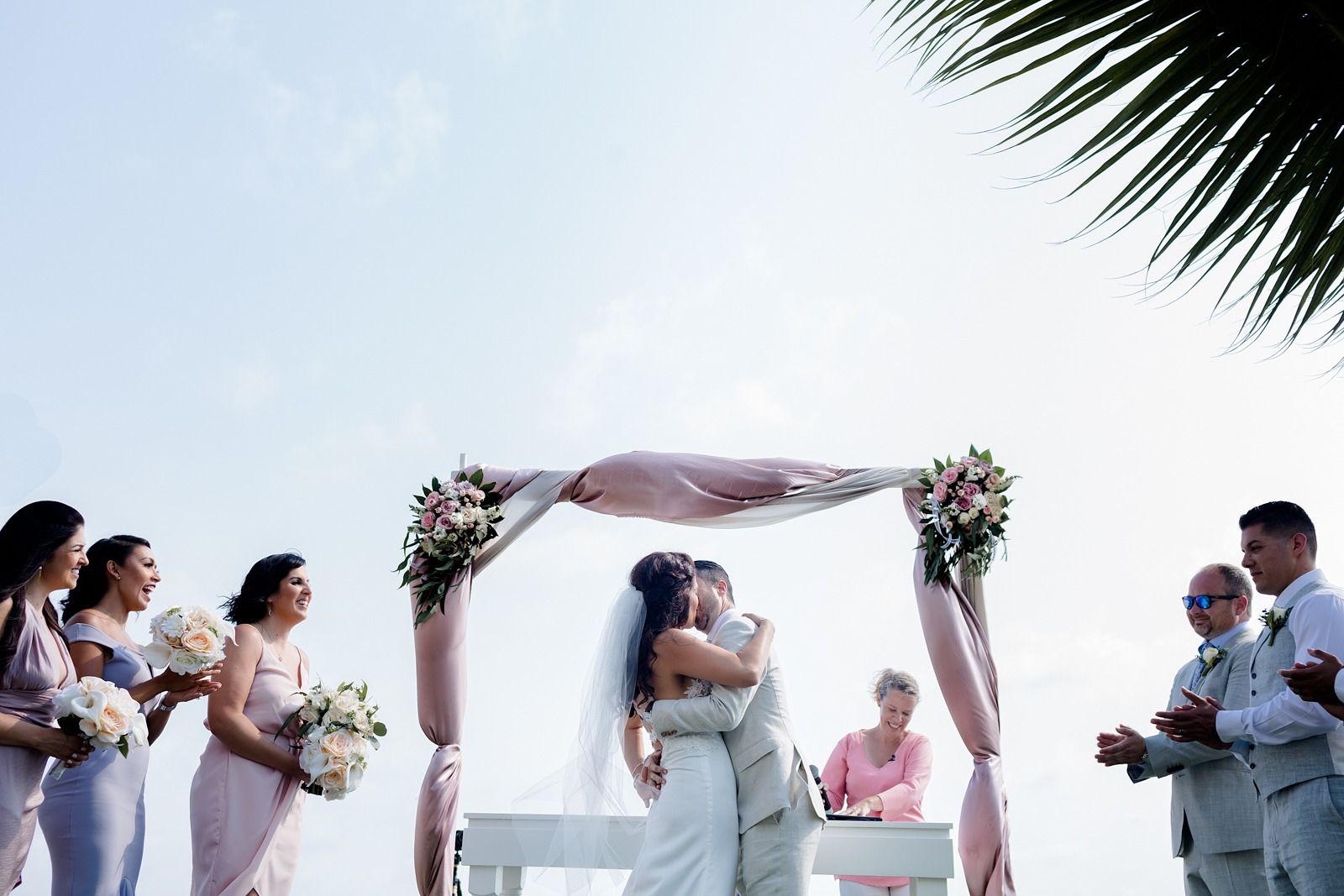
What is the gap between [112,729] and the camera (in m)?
3.54

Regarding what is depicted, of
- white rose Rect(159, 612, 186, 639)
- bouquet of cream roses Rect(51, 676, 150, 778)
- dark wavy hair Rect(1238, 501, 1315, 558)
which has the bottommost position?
bouquet of cream roses Rect(51, 676, 150, 778)

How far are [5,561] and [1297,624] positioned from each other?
4742 millimetres

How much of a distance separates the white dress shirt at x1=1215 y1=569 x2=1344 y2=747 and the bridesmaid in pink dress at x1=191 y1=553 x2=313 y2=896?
367 centimetres

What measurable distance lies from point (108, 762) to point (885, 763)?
4.17 meters

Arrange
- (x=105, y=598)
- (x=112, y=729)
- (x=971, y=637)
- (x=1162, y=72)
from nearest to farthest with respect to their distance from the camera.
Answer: (x=1162, y=72)
(x=112, y=729)
(x=105, y=598)
(x=971, y=637)

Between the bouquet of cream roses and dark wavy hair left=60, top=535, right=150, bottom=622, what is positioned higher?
dark wavy hair left=60, top=535, right=150, bottom=622

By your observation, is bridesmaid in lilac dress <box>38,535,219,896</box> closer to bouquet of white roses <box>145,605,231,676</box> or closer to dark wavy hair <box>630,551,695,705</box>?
bouquet of white roses <box>145,605,231,676</box>

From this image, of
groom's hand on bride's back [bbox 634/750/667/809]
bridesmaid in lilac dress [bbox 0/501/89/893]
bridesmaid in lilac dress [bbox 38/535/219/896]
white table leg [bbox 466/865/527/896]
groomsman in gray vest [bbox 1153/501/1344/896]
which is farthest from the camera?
white table leg [bbox 466/865/527/896]

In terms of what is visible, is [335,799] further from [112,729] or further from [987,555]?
[987,555]

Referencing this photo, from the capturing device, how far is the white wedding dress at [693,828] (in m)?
4.34

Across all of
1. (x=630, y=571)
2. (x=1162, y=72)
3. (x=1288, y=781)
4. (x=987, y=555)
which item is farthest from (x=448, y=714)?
(x=1162, y=72)

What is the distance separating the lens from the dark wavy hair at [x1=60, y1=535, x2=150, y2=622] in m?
4.53

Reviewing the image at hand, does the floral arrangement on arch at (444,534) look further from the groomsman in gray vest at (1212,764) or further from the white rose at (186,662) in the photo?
the groomsman in gray vest at (1212,764)

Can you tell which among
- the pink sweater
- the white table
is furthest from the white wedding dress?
the pink sweater
